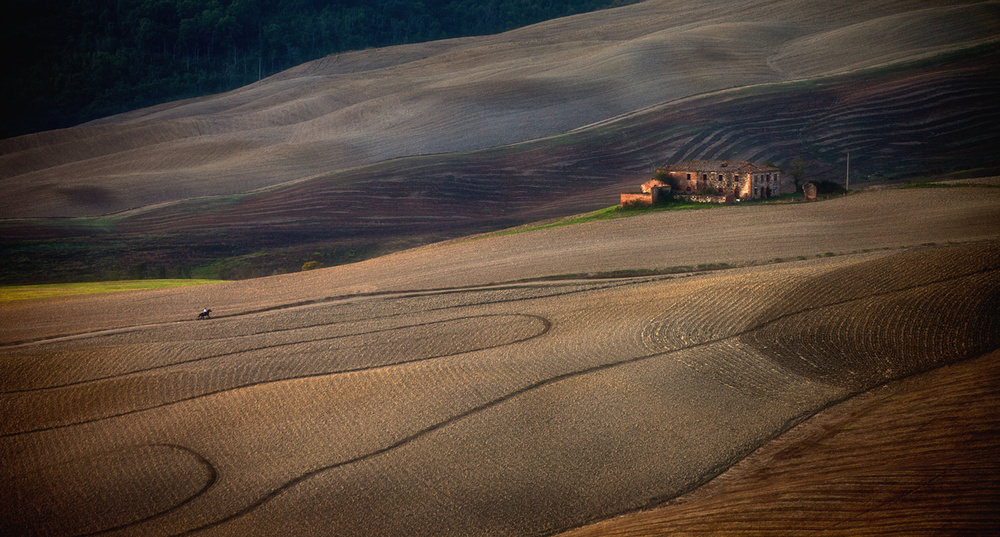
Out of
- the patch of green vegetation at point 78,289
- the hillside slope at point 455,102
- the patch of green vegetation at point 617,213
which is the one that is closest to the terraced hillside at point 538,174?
the hillside slope at point 455,102

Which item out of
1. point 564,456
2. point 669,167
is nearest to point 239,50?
point 669,167

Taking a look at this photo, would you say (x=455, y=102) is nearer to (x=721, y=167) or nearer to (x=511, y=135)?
(x=511, y=135)

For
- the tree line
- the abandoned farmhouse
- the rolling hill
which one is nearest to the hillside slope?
the rolling hill

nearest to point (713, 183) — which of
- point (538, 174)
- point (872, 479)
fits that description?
point (538, 174)

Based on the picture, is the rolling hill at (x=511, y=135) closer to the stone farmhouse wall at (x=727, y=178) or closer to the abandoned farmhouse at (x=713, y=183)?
the abandoned farmhouse at (x=713, y=183)

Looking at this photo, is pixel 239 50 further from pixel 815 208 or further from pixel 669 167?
pixel 815 208

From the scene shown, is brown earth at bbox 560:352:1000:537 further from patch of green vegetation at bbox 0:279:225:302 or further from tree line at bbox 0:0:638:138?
tree line at bbox 0:0:638:138
